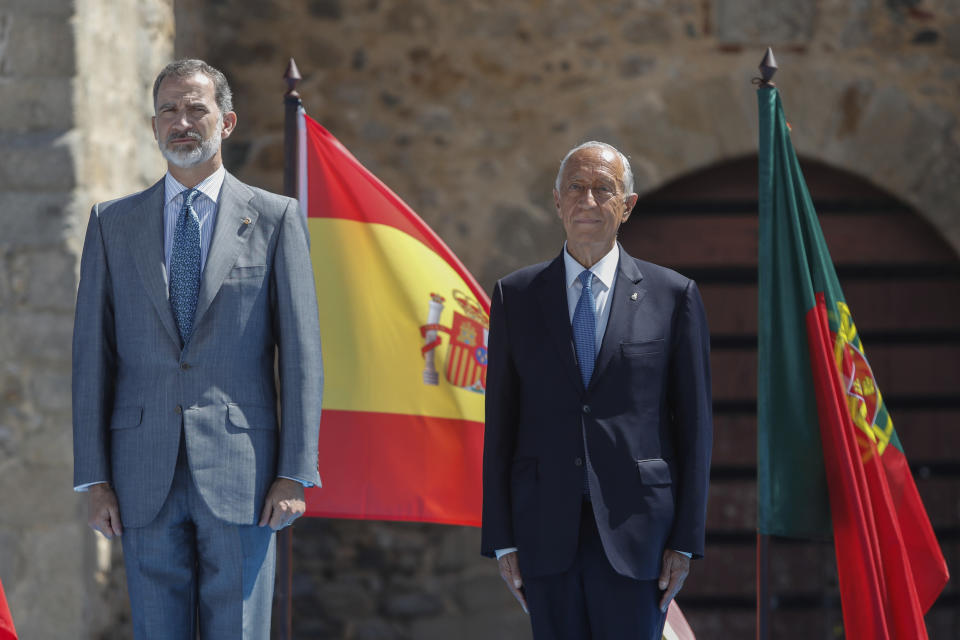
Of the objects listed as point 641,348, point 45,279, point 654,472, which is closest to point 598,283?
point 641,348

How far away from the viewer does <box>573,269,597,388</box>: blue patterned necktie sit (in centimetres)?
249

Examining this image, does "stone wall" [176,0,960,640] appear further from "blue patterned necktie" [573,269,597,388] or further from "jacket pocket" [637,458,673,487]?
"jacket pocket" [637,458,673,487]

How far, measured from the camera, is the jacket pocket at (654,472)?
242 cm

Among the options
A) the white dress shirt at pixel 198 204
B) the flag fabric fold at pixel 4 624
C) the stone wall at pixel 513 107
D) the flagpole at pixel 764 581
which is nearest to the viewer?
the white dress shirt at pixel 198 204

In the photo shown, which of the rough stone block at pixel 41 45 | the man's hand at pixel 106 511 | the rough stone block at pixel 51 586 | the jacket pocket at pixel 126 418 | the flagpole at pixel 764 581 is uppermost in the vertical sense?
the rough stone block at pixel 41 45

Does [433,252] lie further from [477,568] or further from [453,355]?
[477,568]

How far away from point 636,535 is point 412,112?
291cm

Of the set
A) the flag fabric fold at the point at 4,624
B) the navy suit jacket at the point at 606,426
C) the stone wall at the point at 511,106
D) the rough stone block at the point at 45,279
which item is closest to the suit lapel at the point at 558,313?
the navy suit jacket at the point at 606,426

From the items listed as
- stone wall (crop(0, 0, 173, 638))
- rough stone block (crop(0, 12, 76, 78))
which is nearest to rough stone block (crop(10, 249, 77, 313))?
stone wall (crop(0, 0, 173, 638))

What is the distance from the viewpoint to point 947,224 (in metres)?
4.85

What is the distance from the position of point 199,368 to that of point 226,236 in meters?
0.28

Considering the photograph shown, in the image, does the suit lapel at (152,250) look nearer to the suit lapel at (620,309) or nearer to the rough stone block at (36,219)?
the suit lapel at (620,309)

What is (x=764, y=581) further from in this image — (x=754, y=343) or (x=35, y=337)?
(x=35, y=337)

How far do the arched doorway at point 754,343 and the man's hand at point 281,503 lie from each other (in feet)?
9.43
